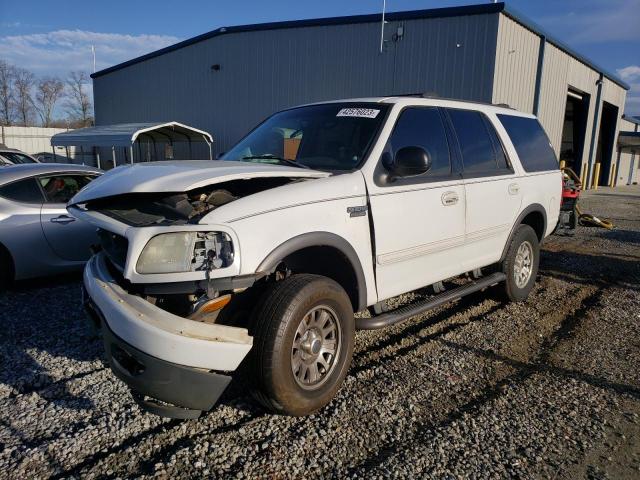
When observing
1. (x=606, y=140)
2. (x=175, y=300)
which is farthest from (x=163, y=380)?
(x=606, y=140)

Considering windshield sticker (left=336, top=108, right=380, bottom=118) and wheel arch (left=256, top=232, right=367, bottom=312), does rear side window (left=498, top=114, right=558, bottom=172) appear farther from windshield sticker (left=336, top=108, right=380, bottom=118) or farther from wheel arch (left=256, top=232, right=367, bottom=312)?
wheel arch (left=256, top=232, right=367, bottom=312)

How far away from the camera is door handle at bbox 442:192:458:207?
160 inches

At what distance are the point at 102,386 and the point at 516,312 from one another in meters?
4.08

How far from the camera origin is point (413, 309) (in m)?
3.79

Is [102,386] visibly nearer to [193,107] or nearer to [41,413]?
[41,413]

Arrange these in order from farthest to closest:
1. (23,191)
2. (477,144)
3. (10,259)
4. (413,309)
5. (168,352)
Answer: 1. (23,191)
2. (10,259)
3. (477,144)
4. (413,309)
5. (168,352)

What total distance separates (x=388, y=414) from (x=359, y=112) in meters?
2.30

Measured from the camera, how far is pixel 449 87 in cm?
1563

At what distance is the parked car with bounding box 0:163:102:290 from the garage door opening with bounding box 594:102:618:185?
3237cm

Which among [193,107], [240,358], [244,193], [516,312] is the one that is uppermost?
[193,107]

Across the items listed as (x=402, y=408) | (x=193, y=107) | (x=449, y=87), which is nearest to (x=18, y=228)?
(x=402, y=408)

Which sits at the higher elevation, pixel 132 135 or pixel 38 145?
pixel 132 135

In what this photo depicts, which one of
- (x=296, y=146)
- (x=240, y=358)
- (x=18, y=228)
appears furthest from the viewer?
(x=18, y=228)

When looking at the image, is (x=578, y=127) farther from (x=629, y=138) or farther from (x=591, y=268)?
(x=591, y=268)
